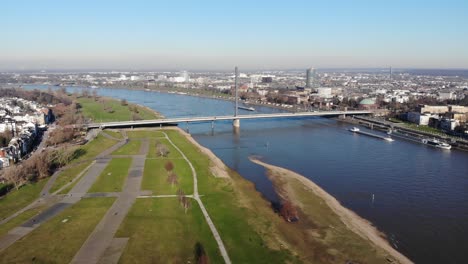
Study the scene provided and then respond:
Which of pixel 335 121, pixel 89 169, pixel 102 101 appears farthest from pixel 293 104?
pixel 89 169

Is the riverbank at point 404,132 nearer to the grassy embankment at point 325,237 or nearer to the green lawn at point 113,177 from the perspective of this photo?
the grassy embankment at point 325,237

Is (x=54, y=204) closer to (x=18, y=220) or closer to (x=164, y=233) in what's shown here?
(x=18, y=220)

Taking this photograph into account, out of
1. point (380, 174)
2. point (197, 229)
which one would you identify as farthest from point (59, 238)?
point (380, 174)

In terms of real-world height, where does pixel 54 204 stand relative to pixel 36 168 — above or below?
below

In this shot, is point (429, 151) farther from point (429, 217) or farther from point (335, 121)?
point (335, 121)

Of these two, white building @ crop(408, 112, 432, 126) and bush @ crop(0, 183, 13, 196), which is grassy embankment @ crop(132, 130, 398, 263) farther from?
white building @ crop(408, 112, 432, 126)

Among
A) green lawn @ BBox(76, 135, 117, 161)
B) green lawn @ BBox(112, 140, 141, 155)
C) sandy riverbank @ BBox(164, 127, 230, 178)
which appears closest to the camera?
sandy riverbank @ BBox(164, 127, 230, 178)

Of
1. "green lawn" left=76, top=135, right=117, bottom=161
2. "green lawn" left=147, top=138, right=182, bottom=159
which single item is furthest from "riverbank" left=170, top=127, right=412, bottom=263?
"green lawn" left=76, top=135, right=117, bottom=161
